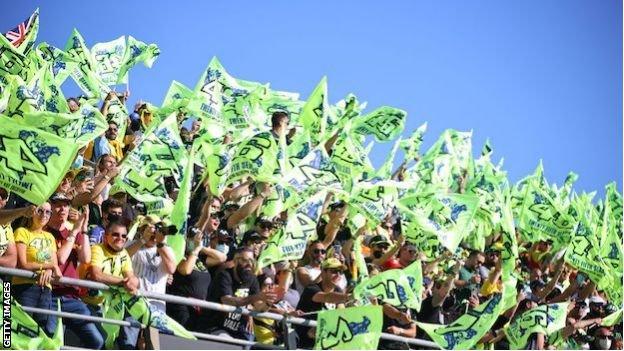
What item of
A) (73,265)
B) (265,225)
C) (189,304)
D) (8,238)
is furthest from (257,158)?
(8,238)

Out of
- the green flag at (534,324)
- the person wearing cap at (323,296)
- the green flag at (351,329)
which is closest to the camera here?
the green flag at (351,329)

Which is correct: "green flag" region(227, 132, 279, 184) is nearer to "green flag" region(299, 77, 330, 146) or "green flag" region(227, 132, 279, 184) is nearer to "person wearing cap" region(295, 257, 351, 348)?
"person wearing cap" region(295, 257, 351, 348)

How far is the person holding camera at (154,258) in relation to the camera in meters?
15.0

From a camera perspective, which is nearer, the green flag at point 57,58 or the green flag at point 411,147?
the green flag at point 57,58

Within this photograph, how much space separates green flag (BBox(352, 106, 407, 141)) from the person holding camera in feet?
26.4

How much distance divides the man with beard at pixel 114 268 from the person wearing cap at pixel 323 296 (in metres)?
2.26

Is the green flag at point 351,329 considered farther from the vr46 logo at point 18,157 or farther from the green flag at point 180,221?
the vr46 logo at point 18,157

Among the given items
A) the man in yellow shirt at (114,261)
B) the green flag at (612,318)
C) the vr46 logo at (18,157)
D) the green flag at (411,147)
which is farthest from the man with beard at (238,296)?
the green flag at (411,147)

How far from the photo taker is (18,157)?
13.5 metres

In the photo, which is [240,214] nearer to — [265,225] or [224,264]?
[265,225]

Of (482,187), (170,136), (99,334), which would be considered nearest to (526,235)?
(482,187)

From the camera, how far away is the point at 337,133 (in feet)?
70.3

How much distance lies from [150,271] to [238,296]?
3.72ft

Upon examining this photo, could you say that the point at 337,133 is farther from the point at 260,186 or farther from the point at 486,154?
the point at 486,154
